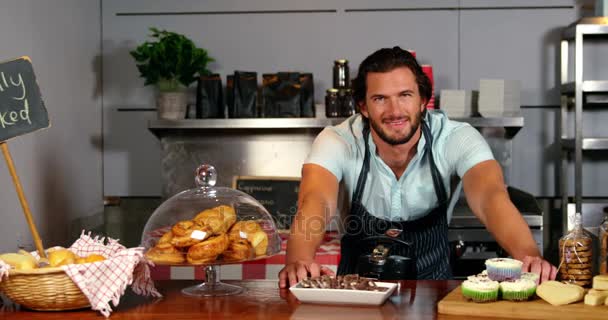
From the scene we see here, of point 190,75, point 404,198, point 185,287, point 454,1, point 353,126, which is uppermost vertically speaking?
point 454,1

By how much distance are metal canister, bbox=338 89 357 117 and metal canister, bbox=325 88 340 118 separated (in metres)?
0.02

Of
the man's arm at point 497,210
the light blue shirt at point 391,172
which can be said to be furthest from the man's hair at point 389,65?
the man's arm at point 497,210

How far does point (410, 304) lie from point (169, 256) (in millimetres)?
512

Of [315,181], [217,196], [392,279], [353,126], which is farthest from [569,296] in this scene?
[353,126]

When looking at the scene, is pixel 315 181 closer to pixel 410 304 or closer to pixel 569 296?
pixel 410 304

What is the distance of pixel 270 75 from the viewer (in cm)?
375

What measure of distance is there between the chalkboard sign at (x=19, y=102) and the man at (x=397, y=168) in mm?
753

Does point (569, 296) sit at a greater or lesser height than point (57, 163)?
lesser

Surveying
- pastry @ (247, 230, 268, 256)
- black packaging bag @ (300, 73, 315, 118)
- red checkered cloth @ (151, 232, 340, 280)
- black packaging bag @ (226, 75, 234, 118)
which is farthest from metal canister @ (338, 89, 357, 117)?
pastry @ (247, 230, 268, 256)

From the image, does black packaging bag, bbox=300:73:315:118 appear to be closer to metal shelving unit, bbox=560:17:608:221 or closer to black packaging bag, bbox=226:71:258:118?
black packaging bag, bbox=226:71:258:118

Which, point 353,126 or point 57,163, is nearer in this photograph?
point 353,126

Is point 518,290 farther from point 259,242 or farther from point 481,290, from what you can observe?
point 259,242

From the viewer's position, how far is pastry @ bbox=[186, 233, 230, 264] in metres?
1.73

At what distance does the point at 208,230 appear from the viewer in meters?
1.78
